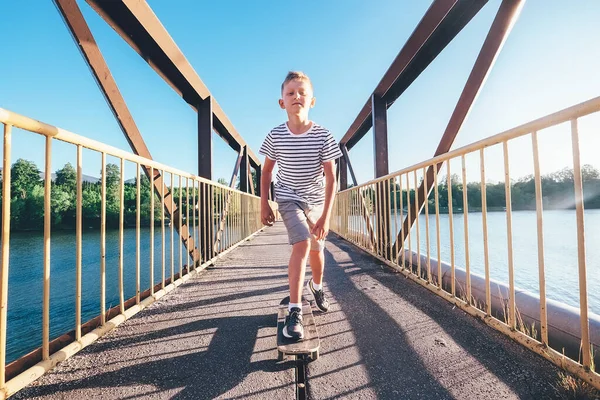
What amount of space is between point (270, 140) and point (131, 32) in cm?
175

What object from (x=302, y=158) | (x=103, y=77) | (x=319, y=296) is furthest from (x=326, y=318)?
(x=103, y=77)

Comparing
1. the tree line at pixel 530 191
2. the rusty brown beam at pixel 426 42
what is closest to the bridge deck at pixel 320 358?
the tree line at pixel 530 191

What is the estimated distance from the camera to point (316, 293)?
1.73 metres

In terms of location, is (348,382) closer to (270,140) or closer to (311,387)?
(311,387)

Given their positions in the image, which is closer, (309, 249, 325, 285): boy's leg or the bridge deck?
the bridge deck

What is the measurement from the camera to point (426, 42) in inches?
112

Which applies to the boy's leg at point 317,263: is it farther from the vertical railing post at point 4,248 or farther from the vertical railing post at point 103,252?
the vertical railing post at point 4,248

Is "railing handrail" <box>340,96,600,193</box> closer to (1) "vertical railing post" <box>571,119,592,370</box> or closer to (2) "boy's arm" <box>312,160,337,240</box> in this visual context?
(1) "vertical railing post" <box>571,119,592,370</box>

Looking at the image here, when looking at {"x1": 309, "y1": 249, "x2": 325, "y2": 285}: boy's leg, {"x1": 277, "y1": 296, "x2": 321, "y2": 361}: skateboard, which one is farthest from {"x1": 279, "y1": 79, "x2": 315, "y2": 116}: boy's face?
{"x1": 277, "y1": 296, "x2": 321, "y2": 361}: skateboard

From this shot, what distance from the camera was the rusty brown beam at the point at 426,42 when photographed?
248 cm

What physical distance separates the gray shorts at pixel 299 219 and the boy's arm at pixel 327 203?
58mm

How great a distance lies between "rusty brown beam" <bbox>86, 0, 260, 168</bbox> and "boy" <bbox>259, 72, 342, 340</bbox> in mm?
1523

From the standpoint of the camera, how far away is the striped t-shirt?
5.69 feet

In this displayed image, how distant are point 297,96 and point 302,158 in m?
0.36
